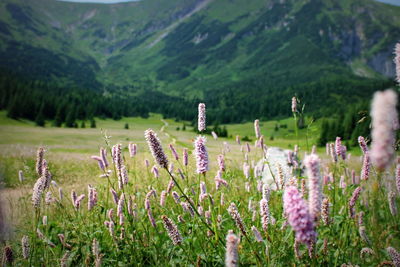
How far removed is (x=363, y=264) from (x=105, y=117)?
122359 mm

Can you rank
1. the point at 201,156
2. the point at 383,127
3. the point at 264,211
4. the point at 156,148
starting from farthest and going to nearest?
the point at 201,156 < the point at 264,211 < the point at 156,148 < the point at 383,127

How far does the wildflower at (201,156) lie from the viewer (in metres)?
3.21

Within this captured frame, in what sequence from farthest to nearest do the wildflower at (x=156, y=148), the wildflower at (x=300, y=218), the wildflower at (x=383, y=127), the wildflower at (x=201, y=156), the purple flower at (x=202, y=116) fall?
the purple flower at (x=202, y=116)
the wildflower at (x=201, y=156)
the wildflower at (x=156, y=148)
the wildflower at (x=300, y=218)
the wildflower at (x=383, y=127)

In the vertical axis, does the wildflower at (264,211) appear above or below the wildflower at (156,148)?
below

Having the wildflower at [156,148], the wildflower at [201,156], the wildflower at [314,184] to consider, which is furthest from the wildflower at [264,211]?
the wildflower at [314,184]

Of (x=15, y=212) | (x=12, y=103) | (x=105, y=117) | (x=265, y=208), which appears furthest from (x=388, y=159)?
(x=105, y=117)

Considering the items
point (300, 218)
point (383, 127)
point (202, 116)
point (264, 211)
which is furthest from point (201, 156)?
point (383, 127)

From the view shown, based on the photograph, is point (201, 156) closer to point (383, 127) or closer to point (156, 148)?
point (156, 148)

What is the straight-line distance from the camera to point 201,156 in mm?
3260

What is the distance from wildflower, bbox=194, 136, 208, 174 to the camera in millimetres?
3209

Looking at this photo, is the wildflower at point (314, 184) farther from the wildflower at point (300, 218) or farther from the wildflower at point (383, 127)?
the wildflower at point (383, 127)

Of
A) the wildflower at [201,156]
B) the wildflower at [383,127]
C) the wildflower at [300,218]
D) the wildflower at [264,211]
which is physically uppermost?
the wildflower at [383,127]

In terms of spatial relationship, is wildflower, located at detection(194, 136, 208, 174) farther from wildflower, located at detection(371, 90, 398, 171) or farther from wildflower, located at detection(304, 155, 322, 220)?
wildflower, located at detection(371, 90, 398, 171)

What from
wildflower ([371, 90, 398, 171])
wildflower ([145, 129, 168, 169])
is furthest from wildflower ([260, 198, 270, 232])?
wildflower ([371, 90, 398, 171])
